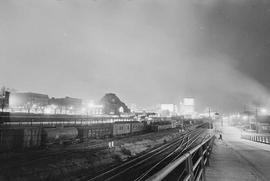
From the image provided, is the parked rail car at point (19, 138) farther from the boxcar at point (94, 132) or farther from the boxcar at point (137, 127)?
the boxcar at point (137, 127)

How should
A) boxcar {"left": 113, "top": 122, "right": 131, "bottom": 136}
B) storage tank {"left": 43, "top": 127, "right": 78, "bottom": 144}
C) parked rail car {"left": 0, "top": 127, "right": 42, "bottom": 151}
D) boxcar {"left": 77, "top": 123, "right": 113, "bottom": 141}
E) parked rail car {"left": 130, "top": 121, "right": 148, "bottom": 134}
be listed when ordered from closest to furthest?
parked rail car {"left": 0, "top": 127, "right": 42, "bottom": 151}
storage tank {"left": 43, "top": 127, "right": 78, "bottom": 144}
boxcar {"left": 77, "top": 123, "right": 113, "bottom": 141}
boxcar {"left": 113, "top": 122, "right": 131, "bottom": 136}
parked rail car {"left": 130, "top": 121, "right": 148, "bottom": 134}

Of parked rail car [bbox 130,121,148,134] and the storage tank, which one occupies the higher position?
the storage tank

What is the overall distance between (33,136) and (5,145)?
2.63m

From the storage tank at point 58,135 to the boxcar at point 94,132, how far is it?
6.14 ft

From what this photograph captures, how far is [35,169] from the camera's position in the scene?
45.5 feet

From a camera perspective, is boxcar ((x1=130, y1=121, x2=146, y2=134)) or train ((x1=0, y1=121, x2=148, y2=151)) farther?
boxcar ((x1=130, y1=121, x2=146, y2=134))

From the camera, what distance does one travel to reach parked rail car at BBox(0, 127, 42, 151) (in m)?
17.6

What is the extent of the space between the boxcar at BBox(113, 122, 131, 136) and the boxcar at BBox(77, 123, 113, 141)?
1.16 metres

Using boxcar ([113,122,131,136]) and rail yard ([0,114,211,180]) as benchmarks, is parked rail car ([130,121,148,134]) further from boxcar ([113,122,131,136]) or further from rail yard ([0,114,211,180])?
rail yard ([0,114,211,180])

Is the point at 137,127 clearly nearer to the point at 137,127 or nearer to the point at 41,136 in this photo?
the point at 137,127

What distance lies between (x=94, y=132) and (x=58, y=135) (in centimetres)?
827

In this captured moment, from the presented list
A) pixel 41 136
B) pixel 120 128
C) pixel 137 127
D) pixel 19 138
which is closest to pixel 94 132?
pixel 120 128

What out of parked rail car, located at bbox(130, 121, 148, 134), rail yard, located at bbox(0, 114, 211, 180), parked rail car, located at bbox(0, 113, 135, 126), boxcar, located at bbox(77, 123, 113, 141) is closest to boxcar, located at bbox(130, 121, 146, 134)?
parked rail car, located at bbox(130, 121, 148, 134)

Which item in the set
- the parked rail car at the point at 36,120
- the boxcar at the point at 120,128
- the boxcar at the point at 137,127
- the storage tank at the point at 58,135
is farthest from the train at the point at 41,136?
the boxcar at the point at 137,127
